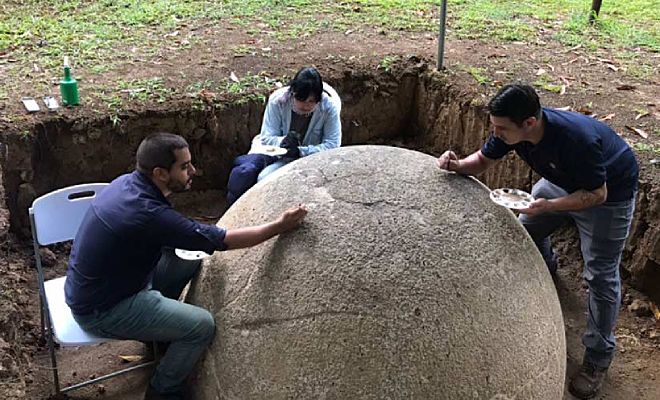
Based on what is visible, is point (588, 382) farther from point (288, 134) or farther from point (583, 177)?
point (288, 134)

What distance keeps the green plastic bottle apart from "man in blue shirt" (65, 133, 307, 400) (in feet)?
8.82

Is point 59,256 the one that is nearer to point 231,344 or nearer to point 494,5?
point 231,344

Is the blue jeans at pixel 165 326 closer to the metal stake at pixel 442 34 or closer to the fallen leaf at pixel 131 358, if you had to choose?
the fallen leaf at pixel 131 358

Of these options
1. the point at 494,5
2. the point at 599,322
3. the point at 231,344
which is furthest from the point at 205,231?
the point at 494,5

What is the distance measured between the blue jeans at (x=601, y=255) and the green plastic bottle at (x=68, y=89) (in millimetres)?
3792

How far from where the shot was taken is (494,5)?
9336mm

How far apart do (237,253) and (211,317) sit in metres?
0.33

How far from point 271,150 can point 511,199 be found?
6.48 ft

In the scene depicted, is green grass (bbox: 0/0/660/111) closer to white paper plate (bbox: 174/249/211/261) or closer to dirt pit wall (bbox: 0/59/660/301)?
dirt pit wall (bbox: 0/59/660/301)

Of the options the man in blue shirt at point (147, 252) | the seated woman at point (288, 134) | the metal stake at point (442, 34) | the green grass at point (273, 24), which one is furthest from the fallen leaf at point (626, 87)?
the man in blue shirt at point (147, 252)

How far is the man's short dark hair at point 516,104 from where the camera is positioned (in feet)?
11.6

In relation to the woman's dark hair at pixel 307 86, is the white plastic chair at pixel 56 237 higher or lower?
lower

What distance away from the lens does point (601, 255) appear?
13.9ft

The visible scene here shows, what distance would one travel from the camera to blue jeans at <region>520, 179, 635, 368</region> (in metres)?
4.12
